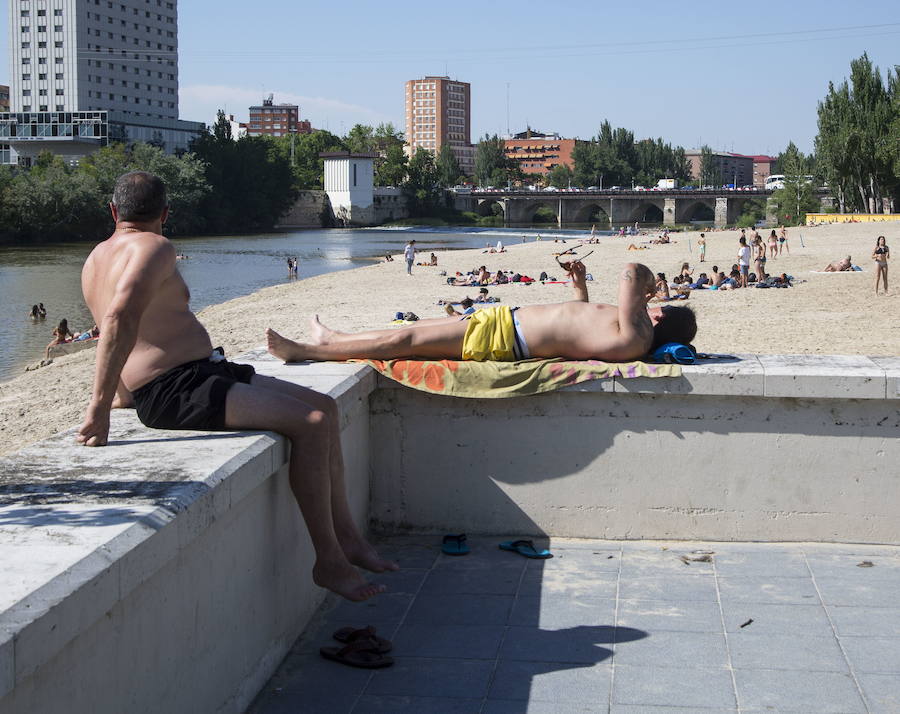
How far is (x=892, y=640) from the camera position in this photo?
11.4ft

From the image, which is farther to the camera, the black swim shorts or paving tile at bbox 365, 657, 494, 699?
→ the black swim shorts

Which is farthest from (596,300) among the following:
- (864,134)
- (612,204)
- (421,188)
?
(421,188)

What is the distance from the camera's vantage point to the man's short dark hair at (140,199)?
3.50 meters

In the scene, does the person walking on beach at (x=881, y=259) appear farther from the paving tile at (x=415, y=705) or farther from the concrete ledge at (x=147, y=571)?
the paving tile at (x=415, y=705)

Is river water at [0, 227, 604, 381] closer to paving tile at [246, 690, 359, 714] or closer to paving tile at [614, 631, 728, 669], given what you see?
paving tile at [246, 690, 359, 714]

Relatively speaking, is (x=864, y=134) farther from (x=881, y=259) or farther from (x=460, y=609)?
(x=460, y=609)

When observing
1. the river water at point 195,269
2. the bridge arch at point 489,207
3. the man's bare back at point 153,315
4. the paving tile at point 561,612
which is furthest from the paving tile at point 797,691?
the bridge arch at point 489,207

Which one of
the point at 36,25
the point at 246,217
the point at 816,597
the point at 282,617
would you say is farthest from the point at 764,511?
the point at 36,25

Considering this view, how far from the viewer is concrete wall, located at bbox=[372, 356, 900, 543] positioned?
443cm

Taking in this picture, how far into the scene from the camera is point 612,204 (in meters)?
118

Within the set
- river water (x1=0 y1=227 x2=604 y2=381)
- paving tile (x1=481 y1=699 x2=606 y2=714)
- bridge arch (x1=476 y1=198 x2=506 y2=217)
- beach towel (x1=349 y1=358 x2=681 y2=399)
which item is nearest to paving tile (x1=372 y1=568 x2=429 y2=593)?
beach towel (x1=349 y1=358 x2=681 y2=399)

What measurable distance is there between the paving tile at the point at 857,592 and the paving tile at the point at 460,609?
4.00 feet

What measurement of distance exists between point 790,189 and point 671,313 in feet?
245

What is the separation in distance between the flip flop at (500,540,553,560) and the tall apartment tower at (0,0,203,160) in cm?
10603
